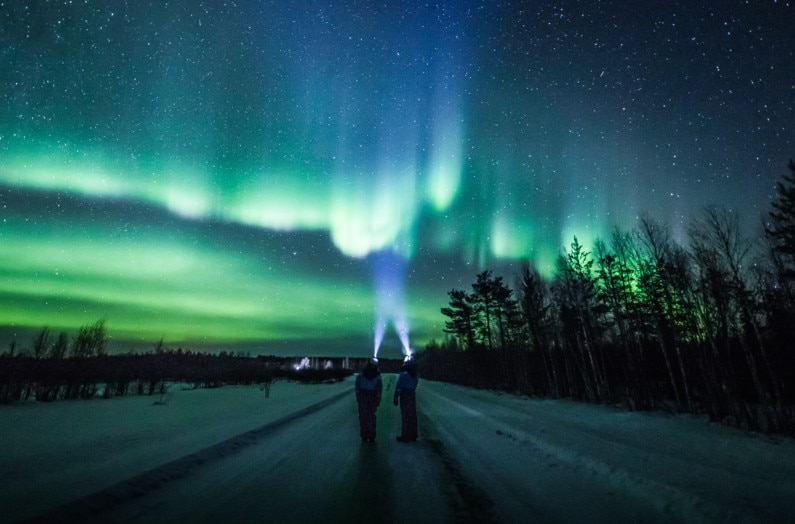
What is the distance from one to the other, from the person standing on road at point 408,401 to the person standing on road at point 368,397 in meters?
0.52

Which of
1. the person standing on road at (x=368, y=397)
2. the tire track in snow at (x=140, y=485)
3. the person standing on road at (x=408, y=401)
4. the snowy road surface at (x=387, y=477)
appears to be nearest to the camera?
the tire track in snow at (x=140, y=485)

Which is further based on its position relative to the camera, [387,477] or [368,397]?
[368,397]

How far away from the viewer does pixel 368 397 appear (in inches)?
358

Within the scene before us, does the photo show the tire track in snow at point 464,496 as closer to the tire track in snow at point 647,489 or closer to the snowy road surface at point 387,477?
the snowy road surface at point 387,477

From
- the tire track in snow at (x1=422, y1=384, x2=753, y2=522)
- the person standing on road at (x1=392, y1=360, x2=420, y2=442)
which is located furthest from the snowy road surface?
the person standing on road at (x1=392, y1=360, x2=420, y2=442)

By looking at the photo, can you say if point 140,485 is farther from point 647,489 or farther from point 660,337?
point 660,337

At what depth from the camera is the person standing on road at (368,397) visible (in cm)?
864

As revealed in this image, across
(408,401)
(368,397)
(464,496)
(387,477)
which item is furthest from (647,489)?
(368,397)

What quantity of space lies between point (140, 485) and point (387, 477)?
330 cm

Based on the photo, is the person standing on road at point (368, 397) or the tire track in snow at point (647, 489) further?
the person standing on road at point (368, 397)

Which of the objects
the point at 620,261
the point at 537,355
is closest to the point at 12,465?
the point at 620,261

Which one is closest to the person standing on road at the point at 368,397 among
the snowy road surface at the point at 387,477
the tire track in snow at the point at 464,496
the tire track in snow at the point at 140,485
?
the snowy road surface at the point at 387,477

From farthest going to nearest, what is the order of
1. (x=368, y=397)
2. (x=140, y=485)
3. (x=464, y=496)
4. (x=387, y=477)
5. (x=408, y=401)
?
(x=408, y=401)
(x=368, y=397)
(x=387, y=477)
(x=140, y=485)
(x=464, y=496)

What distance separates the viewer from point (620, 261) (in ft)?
76.3
